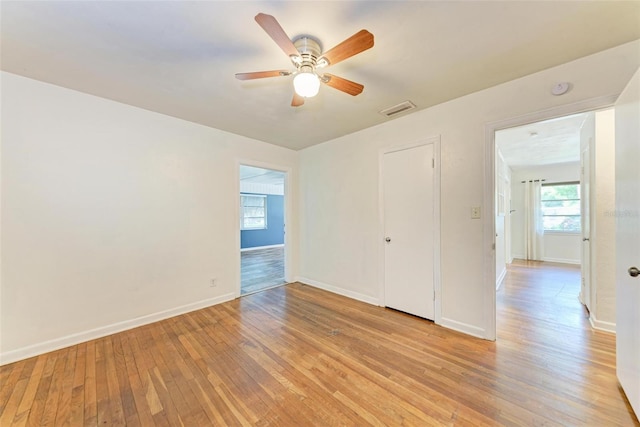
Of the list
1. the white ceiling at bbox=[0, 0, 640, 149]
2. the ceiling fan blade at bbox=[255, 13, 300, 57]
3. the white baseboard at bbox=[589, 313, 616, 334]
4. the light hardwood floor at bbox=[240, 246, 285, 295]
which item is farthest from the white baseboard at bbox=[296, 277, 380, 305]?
the ceiling fan blade at bbox=[255, 13, 300, 57]

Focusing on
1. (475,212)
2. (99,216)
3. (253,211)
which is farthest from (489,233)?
(253,211)

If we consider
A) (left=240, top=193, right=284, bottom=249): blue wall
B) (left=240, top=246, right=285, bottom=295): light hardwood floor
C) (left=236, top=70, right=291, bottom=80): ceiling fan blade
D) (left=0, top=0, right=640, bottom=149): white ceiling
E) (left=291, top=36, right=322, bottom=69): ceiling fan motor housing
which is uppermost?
(left=0, top=0, right=640, bottom=149): white ceiling

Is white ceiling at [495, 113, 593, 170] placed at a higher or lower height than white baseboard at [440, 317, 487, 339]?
higher

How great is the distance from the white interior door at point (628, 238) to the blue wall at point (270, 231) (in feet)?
26.1

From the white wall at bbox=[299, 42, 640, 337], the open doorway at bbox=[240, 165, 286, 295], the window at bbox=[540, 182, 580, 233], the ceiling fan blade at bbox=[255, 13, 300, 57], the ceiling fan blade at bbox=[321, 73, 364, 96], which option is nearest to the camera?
the ceiling fan blade at bbox=[255, 13, 300, 57]

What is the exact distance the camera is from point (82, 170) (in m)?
2.35

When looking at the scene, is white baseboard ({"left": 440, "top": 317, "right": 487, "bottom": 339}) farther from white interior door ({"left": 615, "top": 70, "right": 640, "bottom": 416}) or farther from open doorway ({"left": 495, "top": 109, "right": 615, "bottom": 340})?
white interior door ({"left": 615, "top": 70, "right": 640, "bottom": 416})

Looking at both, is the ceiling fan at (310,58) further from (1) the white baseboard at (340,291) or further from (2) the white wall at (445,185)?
(1) the white baseboard at (340,291)

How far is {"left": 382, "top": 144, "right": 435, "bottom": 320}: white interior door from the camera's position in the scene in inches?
107

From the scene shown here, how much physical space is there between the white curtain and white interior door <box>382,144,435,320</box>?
5387mm

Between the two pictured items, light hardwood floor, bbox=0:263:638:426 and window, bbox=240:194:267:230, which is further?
window, bbox=240:194:267:230

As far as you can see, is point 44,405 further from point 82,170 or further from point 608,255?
point 608,255

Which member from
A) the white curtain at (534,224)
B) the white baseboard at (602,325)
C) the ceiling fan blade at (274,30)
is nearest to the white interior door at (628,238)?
the white baseboard at (602,325)

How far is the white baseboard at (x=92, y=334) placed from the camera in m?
2.02
